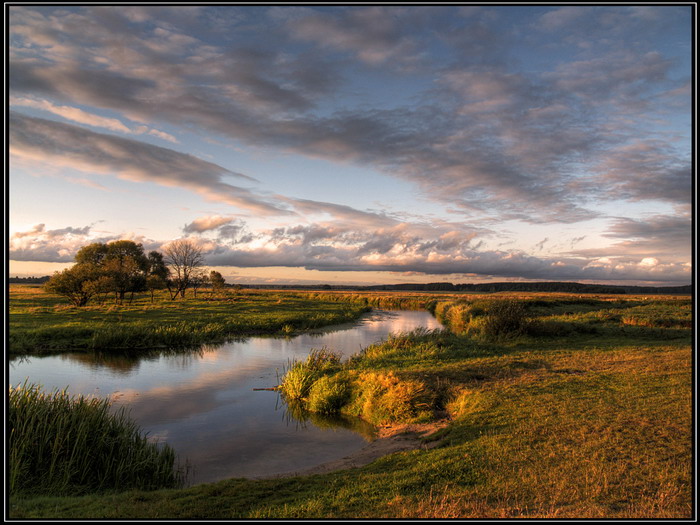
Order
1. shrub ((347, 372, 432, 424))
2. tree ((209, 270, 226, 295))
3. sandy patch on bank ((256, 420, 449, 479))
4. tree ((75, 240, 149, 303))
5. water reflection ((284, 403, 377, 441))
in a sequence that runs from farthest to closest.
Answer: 1. tree ((209, 270, 226, 295))
2. tree ((75, 240, 149, 303))
3. water reflection ((284, 403, 377, 441))
4. shrub ((347, 372, 432, 424))
5. sandy patch on bank ((256, 420, 449, 479))

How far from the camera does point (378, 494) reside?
7.15m

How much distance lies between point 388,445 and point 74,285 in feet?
163

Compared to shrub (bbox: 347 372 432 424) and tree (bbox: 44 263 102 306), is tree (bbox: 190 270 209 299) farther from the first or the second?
shrub (bbox: 347 372 432 424)

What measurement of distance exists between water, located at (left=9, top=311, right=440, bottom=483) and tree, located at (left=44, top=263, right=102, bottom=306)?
26069 millimetres

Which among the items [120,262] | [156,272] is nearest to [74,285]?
[120,262]

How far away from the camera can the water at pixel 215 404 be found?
1176 cm

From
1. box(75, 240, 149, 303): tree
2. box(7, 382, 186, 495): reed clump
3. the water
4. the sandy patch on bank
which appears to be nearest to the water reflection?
the water

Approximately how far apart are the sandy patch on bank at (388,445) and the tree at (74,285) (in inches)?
1825

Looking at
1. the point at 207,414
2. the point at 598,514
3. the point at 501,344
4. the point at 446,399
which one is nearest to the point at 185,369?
the point at 207,414

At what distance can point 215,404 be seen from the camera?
1681cm

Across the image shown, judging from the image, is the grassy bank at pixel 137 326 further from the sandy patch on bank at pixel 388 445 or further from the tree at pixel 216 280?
the tree at pixel 216 280

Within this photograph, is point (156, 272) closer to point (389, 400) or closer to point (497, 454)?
point (389, 400)

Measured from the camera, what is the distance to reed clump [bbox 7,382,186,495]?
28.9 ft

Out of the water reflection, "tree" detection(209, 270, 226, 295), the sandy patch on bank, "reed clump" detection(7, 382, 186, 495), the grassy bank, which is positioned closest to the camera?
"reed clump" detection(7, 382, 186, 495)
